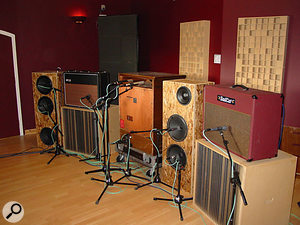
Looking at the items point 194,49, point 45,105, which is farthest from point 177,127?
point 45,105

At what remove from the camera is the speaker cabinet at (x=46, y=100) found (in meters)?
3.54

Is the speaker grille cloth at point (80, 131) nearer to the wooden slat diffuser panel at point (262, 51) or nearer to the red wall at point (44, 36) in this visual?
the red wall at point (44, 36)

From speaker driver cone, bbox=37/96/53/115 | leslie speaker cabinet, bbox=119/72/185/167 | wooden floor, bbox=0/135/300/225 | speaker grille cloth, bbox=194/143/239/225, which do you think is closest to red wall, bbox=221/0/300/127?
leslie speaker cabinet, bbox=119/72/185/167

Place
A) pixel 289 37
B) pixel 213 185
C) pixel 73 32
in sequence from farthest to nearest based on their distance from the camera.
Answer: pixel 73 32, pixel 289 37, pixel 213 185

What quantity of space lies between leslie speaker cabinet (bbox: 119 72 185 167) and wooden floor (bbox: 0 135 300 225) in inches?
14.5

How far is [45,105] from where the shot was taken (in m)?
3.58

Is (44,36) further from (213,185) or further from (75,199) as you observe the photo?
(213,185)

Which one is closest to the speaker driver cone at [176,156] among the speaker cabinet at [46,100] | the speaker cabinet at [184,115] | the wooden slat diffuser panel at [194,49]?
the speaker cabinet at [184,115]

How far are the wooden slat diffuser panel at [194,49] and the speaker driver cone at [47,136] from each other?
1.91 m

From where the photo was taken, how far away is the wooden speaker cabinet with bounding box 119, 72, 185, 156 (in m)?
2.82

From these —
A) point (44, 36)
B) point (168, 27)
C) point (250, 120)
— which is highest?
point (168, 27)

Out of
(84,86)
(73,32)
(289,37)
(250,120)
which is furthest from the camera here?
(73,32)

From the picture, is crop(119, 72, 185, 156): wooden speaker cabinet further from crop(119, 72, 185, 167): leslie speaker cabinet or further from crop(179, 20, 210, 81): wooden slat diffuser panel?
crop(179, 20, 210, 81): wooden slat diffuser panel

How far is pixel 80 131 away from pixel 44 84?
75 cm
